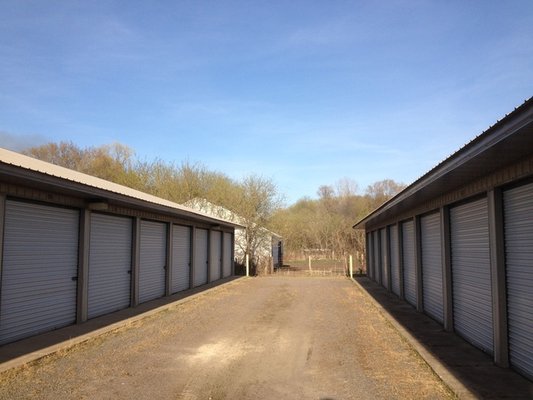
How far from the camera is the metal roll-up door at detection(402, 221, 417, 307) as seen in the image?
13.5 m

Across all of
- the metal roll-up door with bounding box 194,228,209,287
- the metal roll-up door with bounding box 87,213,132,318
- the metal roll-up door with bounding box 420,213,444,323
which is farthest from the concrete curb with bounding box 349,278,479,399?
the metal roll-up door with bounding box 194,228,209,287

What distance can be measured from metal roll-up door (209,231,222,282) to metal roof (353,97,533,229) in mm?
14567

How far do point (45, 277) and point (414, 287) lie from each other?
383 inches

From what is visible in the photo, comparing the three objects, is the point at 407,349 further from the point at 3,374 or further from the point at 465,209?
the point at 3,374

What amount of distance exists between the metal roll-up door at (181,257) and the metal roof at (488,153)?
400 inches

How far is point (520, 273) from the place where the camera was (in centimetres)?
640

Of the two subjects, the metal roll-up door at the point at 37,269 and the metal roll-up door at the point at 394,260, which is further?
the metal roll-up door at the point at 394,260

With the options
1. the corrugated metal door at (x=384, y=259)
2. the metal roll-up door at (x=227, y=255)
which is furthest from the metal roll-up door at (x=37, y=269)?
the metal roll-up door at (x=227, y=255)

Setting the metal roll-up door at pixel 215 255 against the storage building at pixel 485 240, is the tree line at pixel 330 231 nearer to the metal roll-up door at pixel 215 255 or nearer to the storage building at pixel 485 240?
the metal roll-up door at pixel 215 255

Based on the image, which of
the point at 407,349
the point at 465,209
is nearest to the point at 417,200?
the point at 465,209

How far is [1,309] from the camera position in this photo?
7836mm

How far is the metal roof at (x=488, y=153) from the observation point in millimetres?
4531

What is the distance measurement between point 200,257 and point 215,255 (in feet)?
9.23

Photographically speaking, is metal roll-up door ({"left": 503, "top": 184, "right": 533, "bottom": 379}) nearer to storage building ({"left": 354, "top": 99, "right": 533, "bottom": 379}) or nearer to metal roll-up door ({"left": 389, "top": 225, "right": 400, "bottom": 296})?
storage building ({"left": 354, "top": 99, "right": 533, "bottom": 379})
